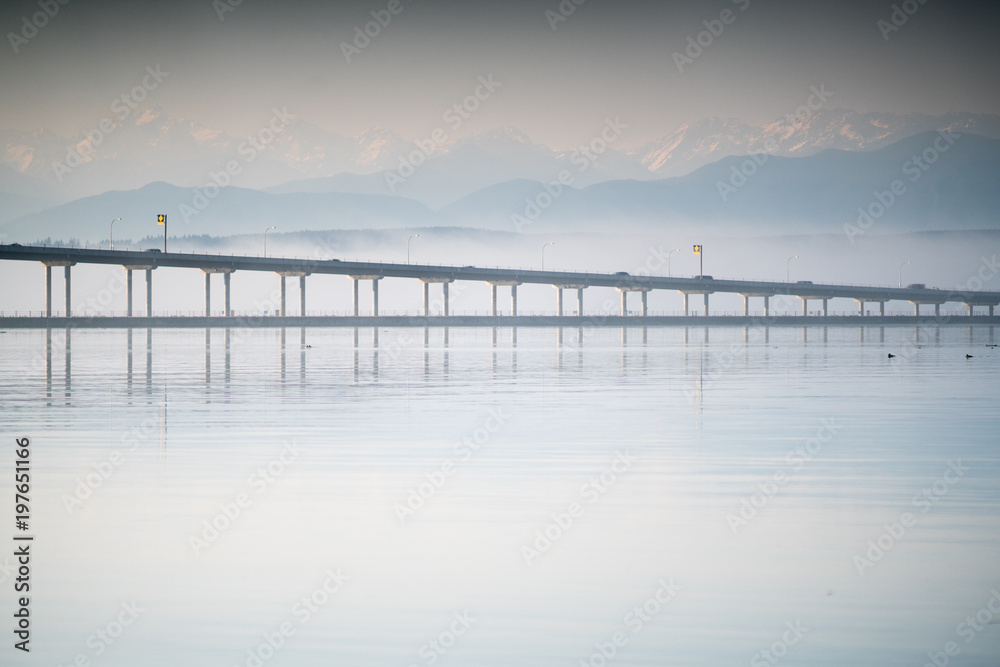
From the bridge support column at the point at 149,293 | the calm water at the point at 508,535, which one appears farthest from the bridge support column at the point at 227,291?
the calm water at the point at 508,535

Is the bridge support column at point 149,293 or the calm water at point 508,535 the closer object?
the calm water at point 508,535

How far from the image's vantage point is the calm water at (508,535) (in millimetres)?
10422

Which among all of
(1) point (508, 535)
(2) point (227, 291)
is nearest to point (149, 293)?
(2) point (227, 291)

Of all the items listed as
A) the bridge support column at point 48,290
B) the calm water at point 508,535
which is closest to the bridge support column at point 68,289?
the bridge support column at point 48,290

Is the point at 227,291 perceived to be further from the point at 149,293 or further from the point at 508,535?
the point at 508,535

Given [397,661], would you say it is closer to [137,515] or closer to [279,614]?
[279,614]

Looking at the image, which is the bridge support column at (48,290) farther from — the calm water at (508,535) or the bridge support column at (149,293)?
the calm water at (508,535)

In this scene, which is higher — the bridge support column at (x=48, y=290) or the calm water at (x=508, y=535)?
the bridge support column at (x=48, y=290)

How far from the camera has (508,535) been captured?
14.6m

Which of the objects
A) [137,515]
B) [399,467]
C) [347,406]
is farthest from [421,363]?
[137,515]

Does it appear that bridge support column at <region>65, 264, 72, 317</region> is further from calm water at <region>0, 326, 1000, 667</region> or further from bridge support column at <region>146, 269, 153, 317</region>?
calm water at <region>0, 326, 1000, 667</region>

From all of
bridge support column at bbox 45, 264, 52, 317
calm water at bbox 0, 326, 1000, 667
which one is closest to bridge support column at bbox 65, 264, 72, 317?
bridge support column at bbox 45, 264, 52, 317

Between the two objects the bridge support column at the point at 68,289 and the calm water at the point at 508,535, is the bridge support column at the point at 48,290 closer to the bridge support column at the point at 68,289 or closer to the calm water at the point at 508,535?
the bridge support column at the point at 68,289

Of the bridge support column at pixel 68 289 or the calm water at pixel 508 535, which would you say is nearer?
the calm water at pixel 508 535
